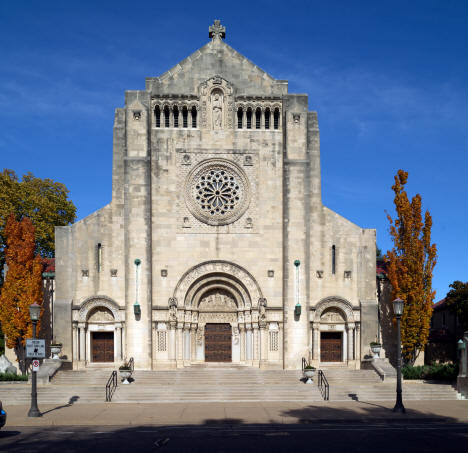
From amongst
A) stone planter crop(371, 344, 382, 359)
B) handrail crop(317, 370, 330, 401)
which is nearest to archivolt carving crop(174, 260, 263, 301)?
handrail crop(317, 370, 330, 401)

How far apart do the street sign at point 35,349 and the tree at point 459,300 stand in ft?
81.0

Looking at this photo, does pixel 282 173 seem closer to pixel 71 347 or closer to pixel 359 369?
pixel 359 369

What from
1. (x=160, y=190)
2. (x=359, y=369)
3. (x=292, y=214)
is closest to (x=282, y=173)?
(x=292, y=214)

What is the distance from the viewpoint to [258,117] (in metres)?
34.7

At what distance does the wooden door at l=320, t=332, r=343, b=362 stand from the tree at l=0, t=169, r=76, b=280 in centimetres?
2254

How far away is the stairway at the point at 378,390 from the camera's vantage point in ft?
88.9

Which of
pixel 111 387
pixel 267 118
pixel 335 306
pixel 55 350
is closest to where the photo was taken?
pixel 111 387

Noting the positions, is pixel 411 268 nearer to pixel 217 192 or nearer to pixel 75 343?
pixel 217 192

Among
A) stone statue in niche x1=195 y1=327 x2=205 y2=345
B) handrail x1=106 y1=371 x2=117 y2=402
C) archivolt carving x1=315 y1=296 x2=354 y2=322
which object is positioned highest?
archivolt carving x1=315 y1=296 x2=354 y2=322

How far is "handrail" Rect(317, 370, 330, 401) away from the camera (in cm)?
2673

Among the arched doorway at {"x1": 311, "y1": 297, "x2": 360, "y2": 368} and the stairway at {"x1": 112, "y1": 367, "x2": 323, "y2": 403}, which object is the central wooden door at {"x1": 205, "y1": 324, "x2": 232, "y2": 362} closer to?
the stairway at {"x1": 112, "y1": 367, "x2": 323, "y2": 403}

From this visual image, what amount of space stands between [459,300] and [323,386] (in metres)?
12.2

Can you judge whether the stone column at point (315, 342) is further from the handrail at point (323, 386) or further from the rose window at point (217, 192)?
the rose window at point (217, 192)

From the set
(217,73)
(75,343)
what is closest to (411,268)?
(217,73)
